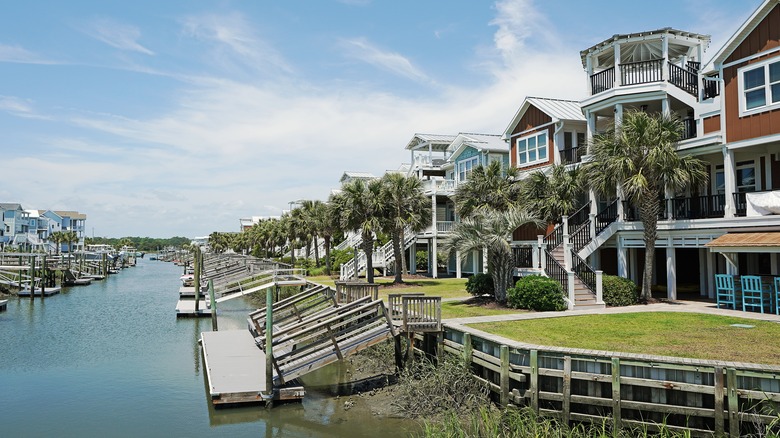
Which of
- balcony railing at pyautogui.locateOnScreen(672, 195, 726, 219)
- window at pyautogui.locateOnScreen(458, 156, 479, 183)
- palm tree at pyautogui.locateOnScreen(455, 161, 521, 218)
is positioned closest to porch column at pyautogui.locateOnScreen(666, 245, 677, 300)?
balcony railing at pyautogui.locateOnScreen(672, 195, 726, 219)

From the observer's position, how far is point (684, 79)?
26.9 m

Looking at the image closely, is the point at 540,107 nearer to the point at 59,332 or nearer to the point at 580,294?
the point at 580,294

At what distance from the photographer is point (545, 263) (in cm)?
2478

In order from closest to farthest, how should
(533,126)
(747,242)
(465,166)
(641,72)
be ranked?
1. (747,242)
2. (641,72)
3. (533,126)
4. (465,166)

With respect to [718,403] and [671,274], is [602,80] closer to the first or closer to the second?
[671,274]

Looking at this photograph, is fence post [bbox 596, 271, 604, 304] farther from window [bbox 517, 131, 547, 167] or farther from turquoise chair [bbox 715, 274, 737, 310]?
window [bbox 517, 131, 547, 167]

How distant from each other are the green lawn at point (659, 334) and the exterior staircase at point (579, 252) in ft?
7.69

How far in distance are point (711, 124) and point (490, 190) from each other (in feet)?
36.8

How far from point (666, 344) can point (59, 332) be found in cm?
2865

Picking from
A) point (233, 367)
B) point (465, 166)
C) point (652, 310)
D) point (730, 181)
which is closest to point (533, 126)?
point (465, 166)

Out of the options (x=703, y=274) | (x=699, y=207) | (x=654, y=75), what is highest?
(x=654, y=75)

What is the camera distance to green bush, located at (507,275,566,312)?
22.4 meters

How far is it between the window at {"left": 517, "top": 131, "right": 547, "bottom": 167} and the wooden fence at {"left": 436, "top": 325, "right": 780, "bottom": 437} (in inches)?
829

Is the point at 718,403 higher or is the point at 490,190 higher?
the point at 490,190
